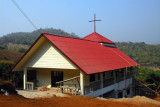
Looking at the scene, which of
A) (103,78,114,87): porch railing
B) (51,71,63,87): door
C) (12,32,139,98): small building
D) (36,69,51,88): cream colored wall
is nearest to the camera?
(12,32,139,98): small building

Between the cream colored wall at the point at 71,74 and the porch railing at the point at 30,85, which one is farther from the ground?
the cream colored wall at the point at 71,74

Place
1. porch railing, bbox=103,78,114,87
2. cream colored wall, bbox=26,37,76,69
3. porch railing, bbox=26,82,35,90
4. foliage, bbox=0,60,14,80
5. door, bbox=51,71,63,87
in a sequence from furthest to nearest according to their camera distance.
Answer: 1. foliage, bbox=0,60,14,80
2. porch railing, bbox=103,78,114,87
3. door, bbox=51,71,63,87
4. porch railing, bbox=26,82,35,90
5. cream colored wall, bbox=26,37,76,69

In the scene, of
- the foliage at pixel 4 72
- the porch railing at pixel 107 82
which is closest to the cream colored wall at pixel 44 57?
the foliage at pixel 4 72

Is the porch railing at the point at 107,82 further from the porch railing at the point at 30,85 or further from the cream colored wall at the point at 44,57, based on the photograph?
the porch railing at the point at 30,85

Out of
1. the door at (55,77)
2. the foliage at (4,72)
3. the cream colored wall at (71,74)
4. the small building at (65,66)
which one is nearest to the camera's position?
the small building at (65,66)

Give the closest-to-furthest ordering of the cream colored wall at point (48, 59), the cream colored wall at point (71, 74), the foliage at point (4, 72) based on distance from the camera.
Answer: the cream colored wall at point (48, 59), the cream colored wall at point (71, 74), the foliage at point (4, 72)

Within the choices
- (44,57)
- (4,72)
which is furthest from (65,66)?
(4,72)

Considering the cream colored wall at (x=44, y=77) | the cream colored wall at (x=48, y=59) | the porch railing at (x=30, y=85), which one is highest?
the cream colored wall at (x=48, y=59)

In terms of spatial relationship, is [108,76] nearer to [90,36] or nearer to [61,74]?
[61,74]

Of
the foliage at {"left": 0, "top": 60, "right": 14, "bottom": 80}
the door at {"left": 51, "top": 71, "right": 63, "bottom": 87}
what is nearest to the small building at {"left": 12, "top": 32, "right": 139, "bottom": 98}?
the door at {"left": 51, "top": 71, "right": 63, "bottom": 87}

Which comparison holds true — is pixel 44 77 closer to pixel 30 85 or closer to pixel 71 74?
pixel 30 85

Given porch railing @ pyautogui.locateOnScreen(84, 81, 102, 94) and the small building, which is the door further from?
porch railing @ pyautogui.locateOnScreen(84, 81, 102, 94)

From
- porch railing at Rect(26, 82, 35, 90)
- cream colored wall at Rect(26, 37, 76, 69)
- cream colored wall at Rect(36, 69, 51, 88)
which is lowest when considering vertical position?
porch railing at Rect(26, 82, 35, 90)

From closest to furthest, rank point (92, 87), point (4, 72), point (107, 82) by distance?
point (92, 87) < point (107, 82) < point (4, 72)
